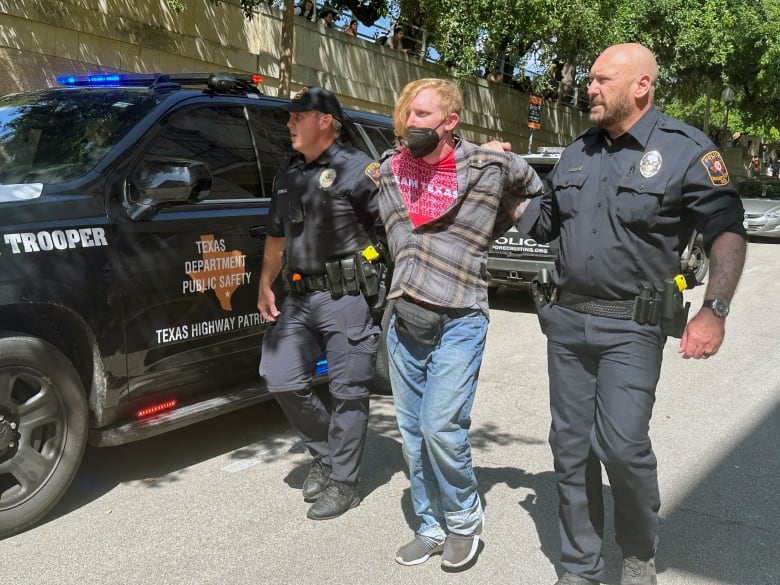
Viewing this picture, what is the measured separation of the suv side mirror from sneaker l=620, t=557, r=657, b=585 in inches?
99.8

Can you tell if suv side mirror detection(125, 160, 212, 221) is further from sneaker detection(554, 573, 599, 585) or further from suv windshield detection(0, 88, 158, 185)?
sneaker detection(554, 573, 599, 585)

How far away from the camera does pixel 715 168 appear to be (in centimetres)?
288

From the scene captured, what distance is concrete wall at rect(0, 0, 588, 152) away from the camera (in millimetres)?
11414

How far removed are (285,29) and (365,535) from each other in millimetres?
9460

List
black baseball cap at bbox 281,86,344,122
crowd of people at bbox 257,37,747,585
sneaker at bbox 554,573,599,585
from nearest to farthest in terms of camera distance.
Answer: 1. crowd of people at bbox 257,37,747,585
2. sneaker at bbox 554,573,599,585
3. black baseball cap at bbox 281,86,344,122

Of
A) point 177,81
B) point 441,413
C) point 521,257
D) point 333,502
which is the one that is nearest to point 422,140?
point 441,413

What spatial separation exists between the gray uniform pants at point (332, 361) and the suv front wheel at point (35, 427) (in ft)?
2.85

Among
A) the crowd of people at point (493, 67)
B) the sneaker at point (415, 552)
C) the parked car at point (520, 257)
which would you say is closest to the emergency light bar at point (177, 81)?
the sneaker at point (415, 552)

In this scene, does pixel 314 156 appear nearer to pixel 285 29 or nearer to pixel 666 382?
pixel 666 382

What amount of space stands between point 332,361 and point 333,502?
65 centimetres

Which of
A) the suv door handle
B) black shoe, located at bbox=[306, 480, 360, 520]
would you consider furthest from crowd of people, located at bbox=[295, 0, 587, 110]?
black shoe, located at bbox=[306, 480, 360, 520]

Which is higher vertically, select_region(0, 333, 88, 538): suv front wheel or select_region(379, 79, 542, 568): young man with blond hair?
select_region(379, 79, 542, 568): young man with blond hair

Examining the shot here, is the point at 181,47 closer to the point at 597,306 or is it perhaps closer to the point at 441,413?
the point at 441,413

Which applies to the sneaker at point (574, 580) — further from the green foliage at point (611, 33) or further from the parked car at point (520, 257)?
the green foliage at point (611, 33)
